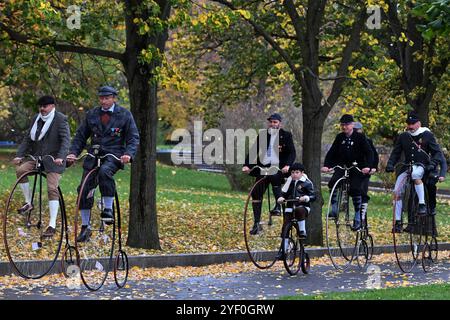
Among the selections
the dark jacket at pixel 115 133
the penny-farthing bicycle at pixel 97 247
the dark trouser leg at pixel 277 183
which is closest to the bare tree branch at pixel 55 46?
the dark trouser leg at pixel 277 183

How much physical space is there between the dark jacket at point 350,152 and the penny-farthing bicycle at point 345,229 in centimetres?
16

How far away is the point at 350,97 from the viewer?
→ 72.7ft

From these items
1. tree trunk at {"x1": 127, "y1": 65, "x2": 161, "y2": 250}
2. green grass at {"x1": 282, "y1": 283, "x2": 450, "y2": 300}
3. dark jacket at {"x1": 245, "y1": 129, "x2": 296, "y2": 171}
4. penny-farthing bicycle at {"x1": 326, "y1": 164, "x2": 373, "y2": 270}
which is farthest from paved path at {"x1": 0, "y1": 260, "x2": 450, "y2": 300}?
tree trunk at {"x1": 127, "y1": 65, "x2": 161, "y2": 250}

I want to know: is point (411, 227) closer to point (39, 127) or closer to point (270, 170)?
point (270, 170)

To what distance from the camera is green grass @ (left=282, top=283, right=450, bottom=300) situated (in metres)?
11.9

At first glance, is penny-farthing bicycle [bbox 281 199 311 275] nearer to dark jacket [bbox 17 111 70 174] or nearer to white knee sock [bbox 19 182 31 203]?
dark jacket [bbox 17 111 70 174]

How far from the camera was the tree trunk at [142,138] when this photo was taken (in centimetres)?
1811

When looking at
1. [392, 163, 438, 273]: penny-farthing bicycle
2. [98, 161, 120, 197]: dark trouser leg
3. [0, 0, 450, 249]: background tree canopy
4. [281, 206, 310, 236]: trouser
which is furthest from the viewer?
[0, 0, 450, 249]: background tree canopy

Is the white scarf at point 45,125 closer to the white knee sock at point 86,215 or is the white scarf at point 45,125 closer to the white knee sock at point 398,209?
the white knee sock at point 86,215

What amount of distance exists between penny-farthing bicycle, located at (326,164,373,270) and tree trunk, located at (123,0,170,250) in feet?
11.0

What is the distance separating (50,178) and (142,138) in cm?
494

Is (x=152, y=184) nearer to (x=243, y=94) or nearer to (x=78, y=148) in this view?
(x=78, y=148)

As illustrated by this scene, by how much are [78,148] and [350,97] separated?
9940 millimetres
